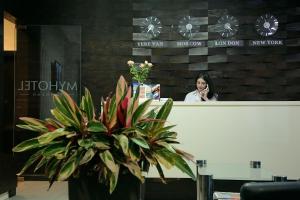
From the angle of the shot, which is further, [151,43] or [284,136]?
[151,43]

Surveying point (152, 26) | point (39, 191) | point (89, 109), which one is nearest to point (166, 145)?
point (89, 109)

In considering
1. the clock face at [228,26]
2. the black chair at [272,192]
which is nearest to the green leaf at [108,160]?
the black chair at [272,192]

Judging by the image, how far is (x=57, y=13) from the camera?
634 cm

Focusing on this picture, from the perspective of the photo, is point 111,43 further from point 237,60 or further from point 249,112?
point 249,112

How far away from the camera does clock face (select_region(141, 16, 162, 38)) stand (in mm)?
6207

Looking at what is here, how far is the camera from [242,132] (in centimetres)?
403

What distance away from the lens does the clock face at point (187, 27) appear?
244 inches

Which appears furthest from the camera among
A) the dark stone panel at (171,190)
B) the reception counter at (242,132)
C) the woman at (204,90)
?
the woman at (204,90)

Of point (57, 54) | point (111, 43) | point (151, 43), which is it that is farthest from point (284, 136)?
point (57, 54)

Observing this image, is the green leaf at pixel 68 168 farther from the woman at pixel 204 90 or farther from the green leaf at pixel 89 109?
the woman at pixel 204 90

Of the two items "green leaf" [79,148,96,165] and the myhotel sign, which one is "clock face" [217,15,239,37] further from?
"green leaf" [79,148,96,165]

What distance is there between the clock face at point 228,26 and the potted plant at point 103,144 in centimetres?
523

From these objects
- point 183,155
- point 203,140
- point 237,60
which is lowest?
point 203,140

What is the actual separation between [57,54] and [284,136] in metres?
4.01
